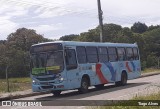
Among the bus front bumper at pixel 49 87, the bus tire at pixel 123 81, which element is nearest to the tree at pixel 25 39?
the bus tire at pixel 123 81

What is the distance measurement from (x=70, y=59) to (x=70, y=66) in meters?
0.36

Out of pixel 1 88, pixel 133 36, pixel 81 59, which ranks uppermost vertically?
pixel 133 36

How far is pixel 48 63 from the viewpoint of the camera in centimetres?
2016

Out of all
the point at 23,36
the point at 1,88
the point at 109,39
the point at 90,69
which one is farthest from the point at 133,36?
the point at 90,69

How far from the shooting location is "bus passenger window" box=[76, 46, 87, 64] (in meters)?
21.3

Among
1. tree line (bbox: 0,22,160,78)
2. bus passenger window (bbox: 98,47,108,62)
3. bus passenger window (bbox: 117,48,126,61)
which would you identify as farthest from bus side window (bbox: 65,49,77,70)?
tree line (bbox: 0,22,160,78)

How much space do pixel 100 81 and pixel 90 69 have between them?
58.4 inches

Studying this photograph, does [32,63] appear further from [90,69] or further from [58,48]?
[90,69]

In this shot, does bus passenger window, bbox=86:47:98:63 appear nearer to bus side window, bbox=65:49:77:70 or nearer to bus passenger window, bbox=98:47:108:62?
bus passenger window, bbox=98:47:108:62

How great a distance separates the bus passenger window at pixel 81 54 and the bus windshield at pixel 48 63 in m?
1.54

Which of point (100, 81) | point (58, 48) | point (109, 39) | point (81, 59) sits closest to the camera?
point (58, 48)

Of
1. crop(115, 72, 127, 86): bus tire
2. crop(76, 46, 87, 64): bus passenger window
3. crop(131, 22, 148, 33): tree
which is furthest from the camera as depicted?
crop(131, 22, 148, 33): tree

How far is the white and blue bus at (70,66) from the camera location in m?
20.0

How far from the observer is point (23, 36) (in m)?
84.4
